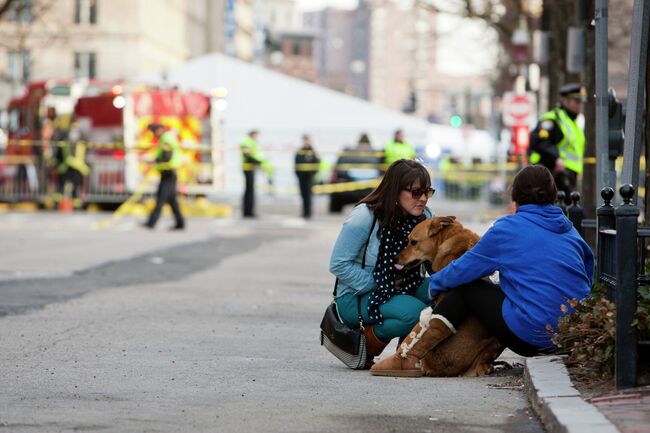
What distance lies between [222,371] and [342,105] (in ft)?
141

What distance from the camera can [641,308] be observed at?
7.62 meters

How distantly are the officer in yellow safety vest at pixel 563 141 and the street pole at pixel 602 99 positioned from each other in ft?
16.4

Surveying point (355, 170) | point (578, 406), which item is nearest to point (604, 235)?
point (578, 406)

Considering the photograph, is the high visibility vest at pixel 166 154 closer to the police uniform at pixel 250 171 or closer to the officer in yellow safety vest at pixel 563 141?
the police uniform at pixel 250 171

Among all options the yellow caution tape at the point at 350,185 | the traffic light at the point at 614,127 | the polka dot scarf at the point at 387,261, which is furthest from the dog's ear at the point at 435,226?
the yellow caution tape at the point at 350,185

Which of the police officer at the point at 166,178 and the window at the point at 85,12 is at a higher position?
the window at the point at 85,12

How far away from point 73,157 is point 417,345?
93.5 feet

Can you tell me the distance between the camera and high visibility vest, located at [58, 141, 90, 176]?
36594 mm

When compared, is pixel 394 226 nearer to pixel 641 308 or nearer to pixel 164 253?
pixel 641 308

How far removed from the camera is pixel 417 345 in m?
8.84

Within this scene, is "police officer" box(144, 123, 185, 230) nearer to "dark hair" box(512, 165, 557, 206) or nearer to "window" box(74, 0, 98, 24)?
"dark hair" box(512, 165, 557, 206)

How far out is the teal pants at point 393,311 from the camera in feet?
30.7

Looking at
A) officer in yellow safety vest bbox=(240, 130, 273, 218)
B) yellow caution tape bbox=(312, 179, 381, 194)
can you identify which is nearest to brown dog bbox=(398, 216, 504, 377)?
officer in yellow safety vest bbox=(240, 130, 273, 218)

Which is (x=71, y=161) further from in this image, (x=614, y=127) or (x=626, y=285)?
(x=626, y=285)
